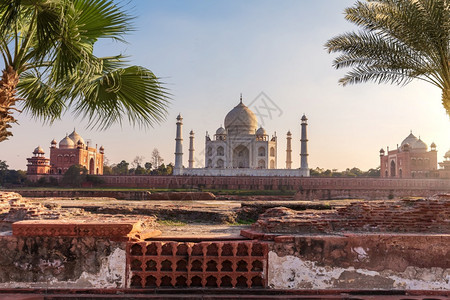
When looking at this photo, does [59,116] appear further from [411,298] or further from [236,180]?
[236,180]

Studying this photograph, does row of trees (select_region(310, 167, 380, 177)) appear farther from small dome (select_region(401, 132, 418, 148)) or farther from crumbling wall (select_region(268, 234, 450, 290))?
crumbling wall (select_region(268, 234, 450, 290))

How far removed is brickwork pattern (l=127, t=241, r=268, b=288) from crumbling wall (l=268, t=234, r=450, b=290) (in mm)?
185

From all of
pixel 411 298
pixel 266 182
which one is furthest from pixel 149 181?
pixel 411 298

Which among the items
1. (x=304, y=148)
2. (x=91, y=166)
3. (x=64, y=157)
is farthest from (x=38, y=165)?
(x=304, y=148)

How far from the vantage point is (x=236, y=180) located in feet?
95.7

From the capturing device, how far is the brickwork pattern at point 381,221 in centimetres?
463

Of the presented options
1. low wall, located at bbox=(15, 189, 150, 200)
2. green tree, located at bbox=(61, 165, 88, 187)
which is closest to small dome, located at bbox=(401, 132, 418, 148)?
green tree, located at bbox=(61, 165, 88, 187)

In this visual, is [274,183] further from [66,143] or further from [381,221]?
[381,221]

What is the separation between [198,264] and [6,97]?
2.34m

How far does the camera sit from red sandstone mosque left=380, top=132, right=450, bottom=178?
36312 millimetres

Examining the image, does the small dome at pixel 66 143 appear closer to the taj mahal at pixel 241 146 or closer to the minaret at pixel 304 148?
the taj mahal at pixel 241 146

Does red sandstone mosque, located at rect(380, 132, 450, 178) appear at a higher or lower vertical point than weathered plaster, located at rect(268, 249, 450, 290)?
higher

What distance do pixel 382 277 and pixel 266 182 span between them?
81.7 feet

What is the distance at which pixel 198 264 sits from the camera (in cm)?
404
